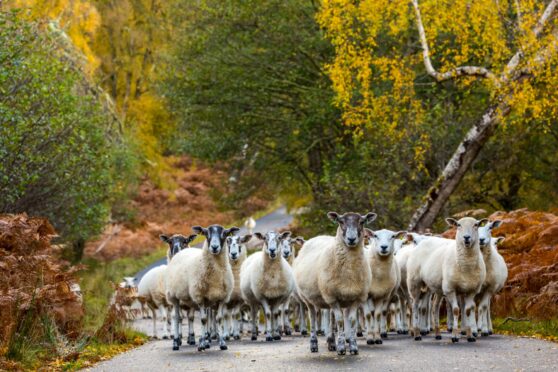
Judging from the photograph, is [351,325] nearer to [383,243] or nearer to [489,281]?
[383,243]

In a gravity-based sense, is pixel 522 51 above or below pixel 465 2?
below

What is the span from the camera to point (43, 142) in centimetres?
2434

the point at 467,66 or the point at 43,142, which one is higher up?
the point at 467,66

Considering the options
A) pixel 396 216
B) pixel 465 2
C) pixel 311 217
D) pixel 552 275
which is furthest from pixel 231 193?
pixel 552 275

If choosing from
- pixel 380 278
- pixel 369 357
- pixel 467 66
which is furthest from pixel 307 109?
pixel 369 357

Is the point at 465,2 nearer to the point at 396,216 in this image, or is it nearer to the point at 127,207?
the point at 396,216

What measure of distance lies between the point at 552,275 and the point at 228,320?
22.1ft

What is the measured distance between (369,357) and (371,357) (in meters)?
0.03

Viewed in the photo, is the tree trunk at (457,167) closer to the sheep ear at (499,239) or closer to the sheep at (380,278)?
the sheep ear at (499,239)

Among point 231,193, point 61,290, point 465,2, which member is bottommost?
point 61,290

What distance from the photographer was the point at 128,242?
49375mm

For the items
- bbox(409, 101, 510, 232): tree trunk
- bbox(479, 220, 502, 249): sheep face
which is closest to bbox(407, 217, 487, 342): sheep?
bbox(479, 220, 502, 249): sheep face

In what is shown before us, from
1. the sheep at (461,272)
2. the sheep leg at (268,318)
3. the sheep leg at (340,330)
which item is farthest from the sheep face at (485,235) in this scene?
the sheep leg at (268,318)

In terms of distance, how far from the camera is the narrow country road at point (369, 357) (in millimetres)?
11830
